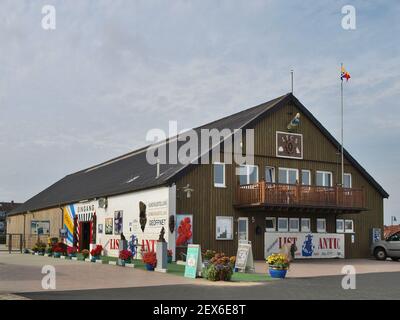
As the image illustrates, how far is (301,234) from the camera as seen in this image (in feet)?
104

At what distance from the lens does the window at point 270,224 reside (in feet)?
101

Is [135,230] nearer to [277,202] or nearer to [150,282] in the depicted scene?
[277,202]

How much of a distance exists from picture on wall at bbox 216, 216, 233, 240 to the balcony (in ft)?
3.10

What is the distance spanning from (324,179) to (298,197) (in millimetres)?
4188

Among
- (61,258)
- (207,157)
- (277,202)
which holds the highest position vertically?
(207,157)

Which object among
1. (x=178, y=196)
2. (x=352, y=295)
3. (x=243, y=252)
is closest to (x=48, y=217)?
(x=178, y=196)

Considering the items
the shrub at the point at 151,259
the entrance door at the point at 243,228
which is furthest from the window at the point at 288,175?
the shrub at the point at 151,259

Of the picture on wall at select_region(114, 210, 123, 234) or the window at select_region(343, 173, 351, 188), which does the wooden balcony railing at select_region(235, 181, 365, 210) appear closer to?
the window at select_region(343, 173, 351, 188)

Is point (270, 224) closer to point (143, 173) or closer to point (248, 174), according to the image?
point (248, 174)

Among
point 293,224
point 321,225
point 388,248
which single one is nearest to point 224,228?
point 293,224

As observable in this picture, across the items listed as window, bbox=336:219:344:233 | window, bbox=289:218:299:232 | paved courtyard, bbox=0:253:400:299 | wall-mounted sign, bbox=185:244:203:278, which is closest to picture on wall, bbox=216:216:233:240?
window, bbox=289:218:299:232

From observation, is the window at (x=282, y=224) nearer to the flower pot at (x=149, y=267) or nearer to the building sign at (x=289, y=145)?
the building sign at (x=289, y=145)

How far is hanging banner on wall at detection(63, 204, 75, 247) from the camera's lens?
39.4 m

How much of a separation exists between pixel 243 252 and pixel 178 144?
1316cm
